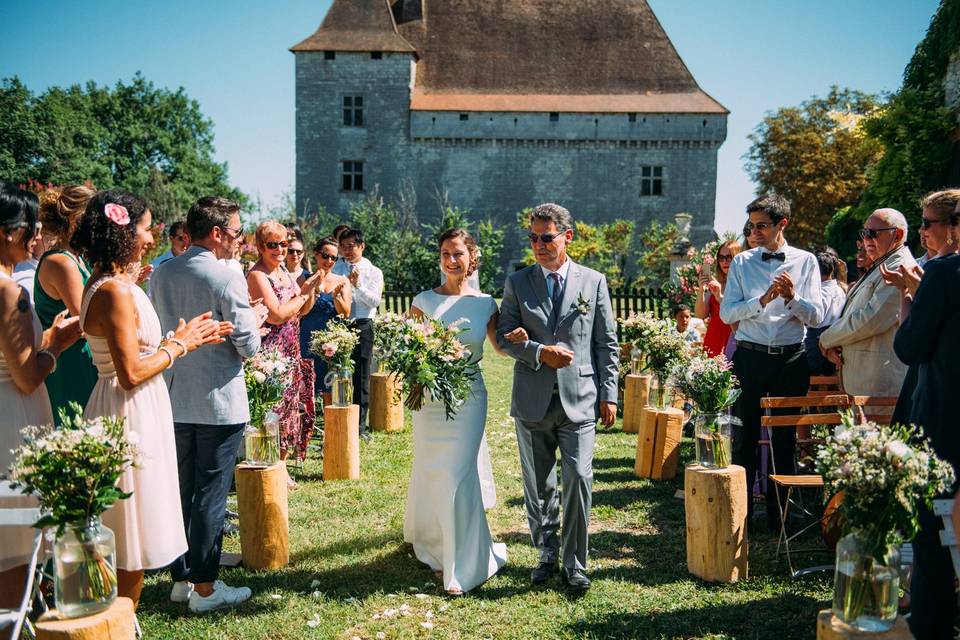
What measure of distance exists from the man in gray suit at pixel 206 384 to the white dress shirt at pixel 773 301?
3650mm

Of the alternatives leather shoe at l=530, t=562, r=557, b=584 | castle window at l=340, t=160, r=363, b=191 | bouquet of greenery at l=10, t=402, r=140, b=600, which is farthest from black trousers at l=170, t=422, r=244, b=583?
castle window at l=340, t=160, r=363, b=191

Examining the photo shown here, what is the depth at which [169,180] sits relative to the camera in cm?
4953

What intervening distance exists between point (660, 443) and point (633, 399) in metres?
2.34

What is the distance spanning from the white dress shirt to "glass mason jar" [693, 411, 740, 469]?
984 mm

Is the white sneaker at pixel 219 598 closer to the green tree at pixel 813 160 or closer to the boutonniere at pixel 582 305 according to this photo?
the boutonniere at pixel 582 305

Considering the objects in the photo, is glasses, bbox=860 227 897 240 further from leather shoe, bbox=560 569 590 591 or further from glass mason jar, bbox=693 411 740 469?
leather shoe, bbox=560 569 590 591

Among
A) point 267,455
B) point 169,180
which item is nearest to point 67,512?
point 267,455

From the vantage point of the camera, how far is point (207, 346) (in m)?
4.37

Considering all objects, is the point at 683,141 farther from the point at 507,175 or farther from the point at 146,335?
the point at 146,335

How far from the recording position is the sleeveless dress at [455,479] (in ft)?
15.7

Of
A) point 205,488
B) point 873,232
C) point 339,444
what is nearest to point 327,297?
point 339,444

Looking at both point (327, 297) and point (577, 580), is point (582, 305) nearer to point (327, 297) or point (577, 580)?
point (577, 580)

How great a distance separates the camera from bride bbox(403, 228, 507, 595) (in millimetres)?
4797

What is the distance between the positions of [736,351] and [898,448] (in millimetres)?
3021
